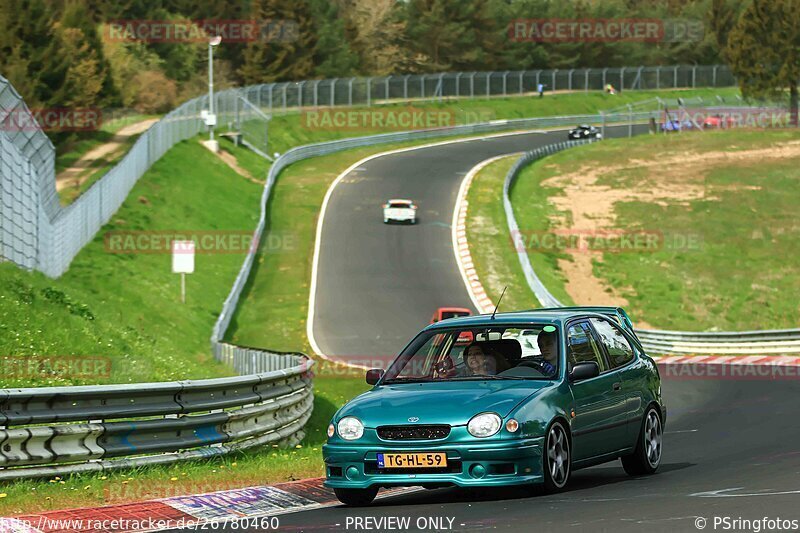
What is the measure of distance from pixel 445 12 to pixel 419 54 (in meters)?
5.18

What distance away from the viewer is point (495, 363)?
11.3 metres

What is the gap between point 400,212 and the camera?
57.3 m

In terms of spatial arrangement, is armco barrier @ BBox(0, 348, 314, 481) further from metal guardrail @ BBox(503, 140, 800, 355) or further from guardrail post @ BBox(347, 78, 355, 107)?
guardrail post @ BBox(347, 78, 355, 107)

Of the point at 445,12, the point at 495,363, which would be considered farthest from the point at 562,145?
the point at 495,363

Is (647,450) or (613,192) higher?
(613,192)

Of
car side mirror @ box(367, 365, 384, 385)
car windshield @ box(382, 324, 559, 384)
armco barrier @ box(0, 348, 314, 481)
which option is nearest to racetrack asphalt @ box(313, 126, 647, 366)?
armco barrier @ box(0, 348, 314, 481)

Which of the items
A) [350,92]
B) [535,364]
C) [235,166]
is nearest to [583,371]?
[535,364]

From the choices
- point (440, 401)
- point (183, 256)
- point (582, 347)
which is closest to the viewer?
point (440, 401)

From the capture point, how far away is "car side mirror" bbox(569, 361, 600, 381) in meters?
10.8

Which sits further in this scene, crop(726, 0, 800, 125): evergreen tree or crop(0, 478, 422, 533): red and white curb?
crop(726, 0, 800, 125): evergreen tree

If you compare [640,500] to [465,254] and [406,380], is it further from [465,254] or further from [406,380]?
[465,254]

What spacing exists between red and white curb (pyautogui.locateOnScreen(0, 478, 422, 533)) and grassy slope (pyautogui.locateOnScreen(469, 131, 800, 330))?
3477 centimetres

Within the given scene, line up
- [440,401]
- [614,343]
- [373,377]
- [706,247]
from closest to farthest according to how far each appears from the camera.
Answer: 1. [440,401]
2. [373,377]
3. [614,343]
4. [706,247]

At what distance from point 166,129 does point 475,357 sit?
46.7 meters
